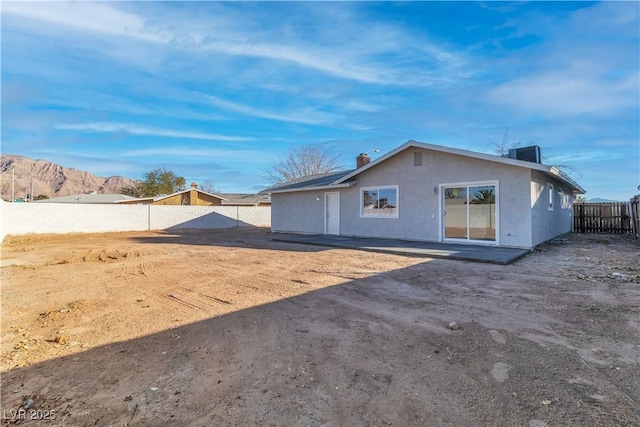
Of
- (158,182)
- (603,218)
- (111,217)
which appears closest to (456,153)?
(603,218)

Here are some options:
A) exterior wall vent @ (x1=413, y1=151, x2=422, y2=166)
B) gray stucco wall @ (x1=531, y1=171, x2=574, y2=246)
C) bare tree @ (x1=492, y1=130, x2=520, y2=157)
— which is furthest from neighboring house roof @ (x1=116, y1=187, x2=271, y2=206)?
gray stucco wall @ (x1=531, y1=171, x2=574, y2=246)

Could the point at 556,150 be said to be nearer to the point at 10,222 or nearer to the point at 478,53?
the point at 478,53

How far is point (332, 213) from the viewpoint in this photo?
604 inches

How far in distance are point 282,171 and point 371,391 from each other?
32.6 m

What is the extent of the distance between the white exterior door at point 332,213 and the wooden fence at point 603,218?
13457 mm

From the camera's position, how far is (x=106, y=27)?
8.41m

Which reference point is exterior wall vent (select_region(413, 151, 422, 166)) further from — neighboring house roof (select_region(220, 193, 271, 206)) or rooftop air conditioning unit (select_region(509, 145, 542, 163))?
neighboring house roof (select_region(220, 193, 271, 206))

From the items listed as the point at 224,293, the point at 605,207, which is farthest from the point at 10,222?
the point at 605,207

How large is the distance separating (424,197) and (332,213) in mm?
5024

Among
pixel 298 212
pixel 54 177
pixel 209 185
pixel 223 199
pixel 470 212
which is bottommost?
pixel 470 212

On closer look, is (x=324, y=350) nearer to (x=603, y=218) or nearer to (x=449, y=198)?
(x=449, y=198)

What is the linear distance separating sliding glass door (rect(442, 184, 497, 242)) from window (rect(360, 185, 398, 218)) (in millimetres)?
2016

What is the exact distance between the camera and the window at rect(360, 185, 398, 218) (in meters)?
12.5

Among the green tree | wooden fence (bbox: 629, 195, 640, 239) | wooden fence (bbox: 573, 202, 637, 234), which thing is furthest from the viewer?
the green tree
